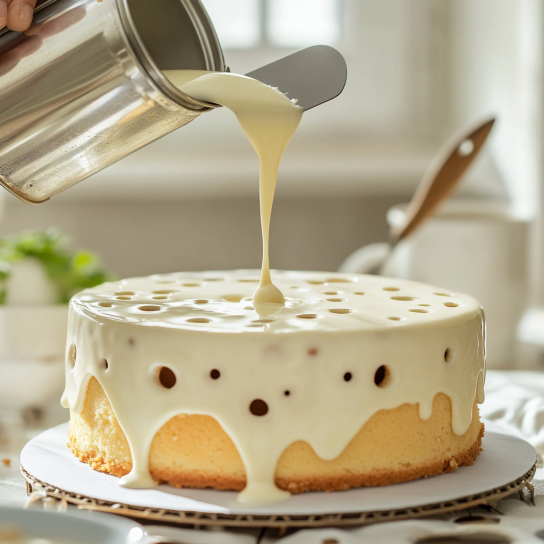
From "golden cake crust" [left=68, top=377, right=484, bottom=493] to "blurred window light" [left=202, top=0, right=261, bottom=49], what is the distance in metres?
1.32

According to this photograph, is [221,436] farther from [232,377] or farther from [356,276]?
[356,276]

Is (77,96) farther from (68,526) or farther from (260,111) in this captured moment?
(68,526)

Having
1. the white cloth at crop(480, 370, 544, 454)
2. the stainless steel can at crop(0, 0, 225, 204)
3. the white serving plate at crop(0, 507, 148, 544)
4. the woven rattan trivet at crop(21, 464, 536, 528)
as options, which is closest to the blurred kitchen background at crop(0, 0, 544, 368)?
the white cloth at crop(480, 370, 544, 454)

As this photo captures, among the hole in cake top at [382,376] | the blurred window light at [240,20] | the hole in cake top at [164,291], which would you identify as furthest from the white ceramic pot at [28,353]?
the blurred window light at [240,20]

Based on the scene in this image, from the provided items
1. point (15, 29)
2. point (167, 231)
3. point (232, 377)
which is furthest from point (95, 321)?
point (167, 231)

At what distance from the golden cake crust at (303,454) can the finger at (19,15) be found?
32cm

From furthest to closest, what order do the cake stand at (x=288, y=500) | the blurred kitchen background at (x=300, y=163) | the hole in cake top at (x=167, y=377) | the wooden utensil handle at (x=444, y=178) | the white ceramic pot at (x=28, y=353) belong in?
the blurred kitchen background at (x=300, y=163) → the wooden utensil handle at (x=444, y=178) → the white ceramic pot at (x=28, y=353) → the hole in cake top at (x=167, y=377) → the cake stand at (x=288, y=500)

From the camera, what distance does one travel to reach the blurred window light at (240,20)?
1.88 metres

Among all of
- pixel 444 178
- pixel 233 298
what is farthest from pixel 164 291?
pixel 444 178

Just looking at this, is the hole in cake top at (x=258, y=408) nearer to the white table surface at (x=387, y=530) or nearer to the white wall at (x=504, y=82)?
the white table surface at (x=387, y=530)

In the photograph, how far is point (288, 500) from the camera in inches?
24.7

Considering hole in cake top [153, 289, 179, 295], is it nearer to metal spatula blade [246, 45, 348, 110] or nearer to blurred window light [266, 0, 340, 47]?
metal spatula blade [246, 45, 348, 110]

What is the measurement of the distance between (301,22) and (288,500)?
4.78 feet

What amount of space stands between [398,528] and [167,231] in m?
1.38
